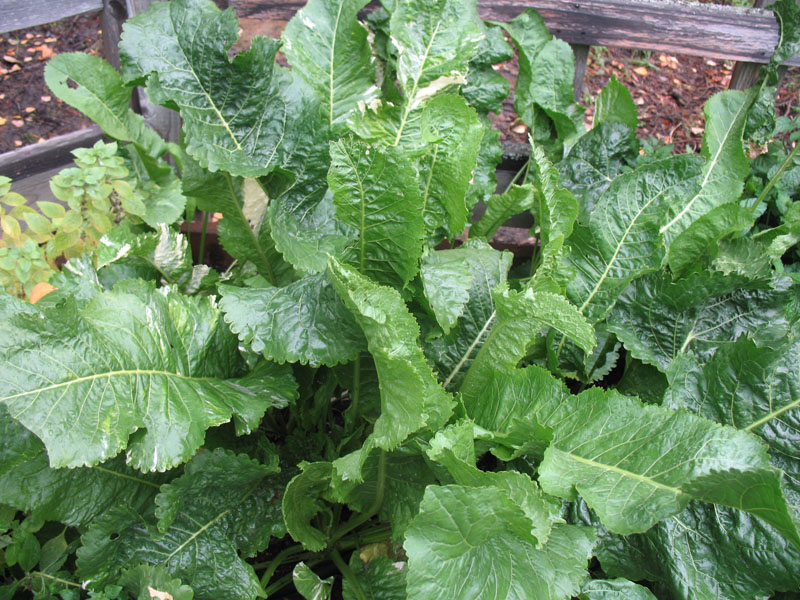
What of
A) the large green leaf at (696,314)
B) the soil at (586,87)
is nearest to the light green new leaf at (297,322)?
the large green leaf at (696,314)

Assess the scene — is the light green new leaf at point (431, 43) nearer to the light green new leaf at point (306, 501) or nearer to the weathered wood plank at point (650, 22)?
the weathered wood plank at point (650, 22)

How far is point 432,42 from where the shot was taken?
72.9 inches

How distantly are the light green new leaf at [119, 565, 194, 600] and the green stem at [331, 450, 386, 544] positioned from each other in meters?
0.46

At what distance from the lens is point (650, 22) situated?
2.41 m

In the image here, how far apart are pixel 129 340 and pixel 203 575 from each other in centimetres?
55

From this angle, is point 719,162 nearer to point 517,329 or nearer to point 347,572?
point 517,329

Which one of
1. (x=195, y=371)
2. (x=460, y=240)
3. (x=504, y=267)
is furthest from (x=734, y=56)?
(x=195, y=371)

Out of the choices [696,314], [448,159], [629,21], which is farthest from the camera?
[629,21]

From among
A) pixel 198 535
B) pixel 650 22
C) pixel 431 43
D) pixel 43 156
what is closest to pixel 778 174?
pixel 650 22

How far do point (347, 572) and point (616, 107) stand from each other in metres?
1.74

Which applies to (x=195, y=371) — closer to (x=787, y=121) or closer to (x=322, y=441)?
(x=322, y=441)

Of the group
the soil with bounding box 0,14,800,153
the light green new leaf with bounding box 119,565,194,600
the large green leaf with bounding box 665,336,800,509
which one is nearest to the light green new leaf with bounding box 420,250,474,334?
the large green leaf with bounding box 665,336,800,509

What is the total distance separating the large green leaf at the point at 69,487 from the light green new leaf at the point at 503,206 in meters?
1.17

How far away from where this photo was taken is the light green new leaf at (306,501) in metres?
1.45
